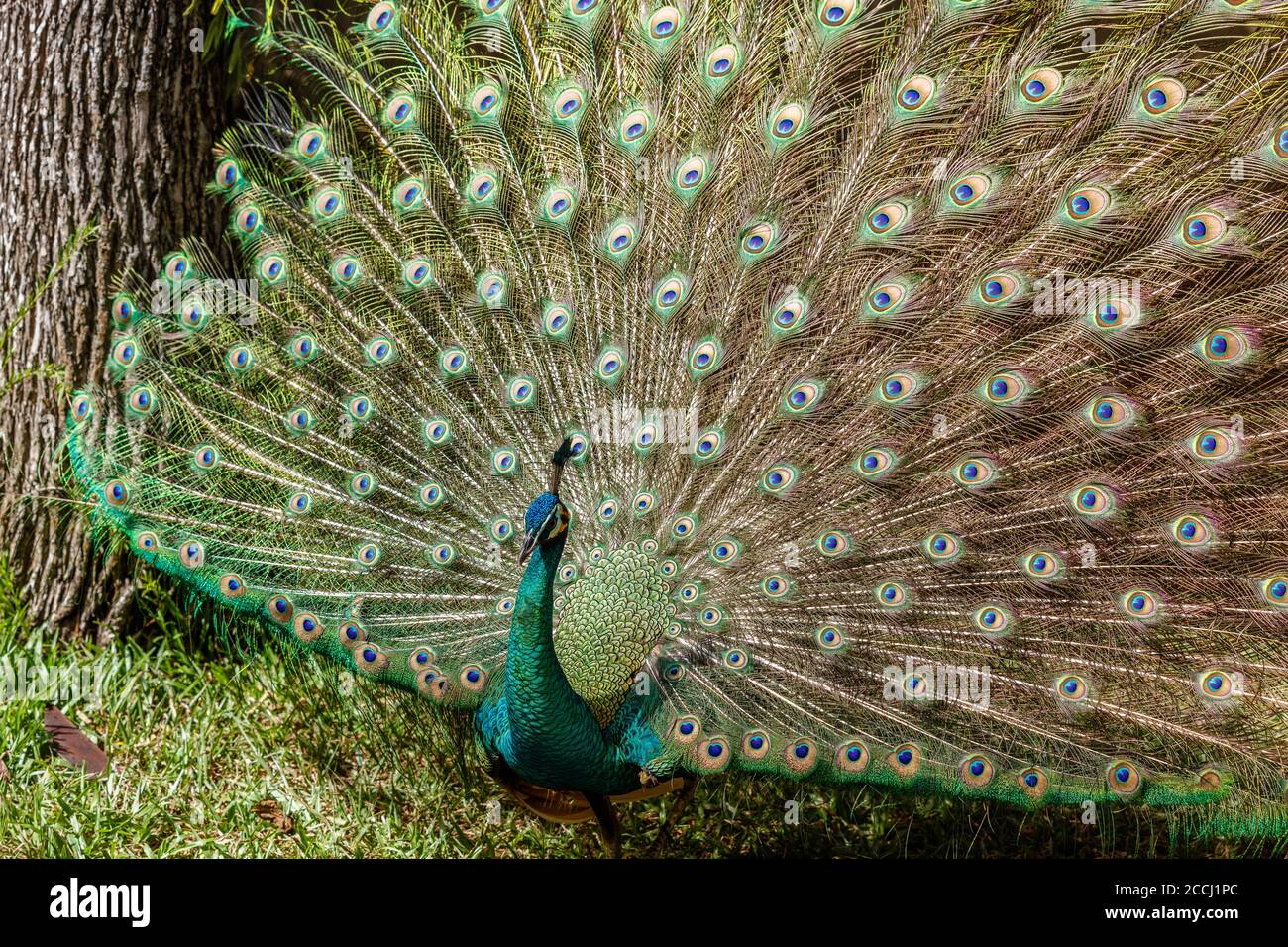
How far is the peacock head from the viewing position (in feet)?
8.29

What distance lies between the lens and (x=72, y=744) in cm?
361

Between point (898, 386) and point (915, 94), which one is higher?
point (915, 94)

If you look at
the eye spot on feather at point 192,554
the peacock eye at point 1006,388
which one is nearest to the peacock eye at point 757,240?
the peacock eye at point 1006,388

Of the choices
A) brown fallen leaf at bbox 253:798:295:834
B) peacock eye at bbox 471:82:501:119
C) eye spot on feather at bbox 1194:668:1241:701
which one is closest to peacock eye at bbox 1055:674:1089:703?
eye spot on feather at bbox 1194:668:1241:701

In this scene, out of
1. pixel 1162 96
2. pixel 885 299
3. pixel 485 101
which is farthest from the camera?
pixel 485 101

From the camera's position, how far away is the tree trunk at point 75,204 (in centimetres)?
377

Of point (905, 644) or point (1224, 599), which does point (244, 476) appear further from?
point (1224, 599)

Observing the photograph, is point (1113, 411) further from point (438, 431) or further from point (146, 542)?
point (146, 542)

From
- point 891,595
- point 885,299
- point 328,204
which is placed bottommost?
point 891,595

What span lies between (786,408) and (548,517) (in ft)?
2.56

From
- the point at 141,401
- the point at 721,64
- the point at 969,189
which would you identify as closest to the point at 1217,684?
the point at 969,189

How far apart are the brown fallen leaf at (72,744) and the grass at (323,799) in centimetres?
4

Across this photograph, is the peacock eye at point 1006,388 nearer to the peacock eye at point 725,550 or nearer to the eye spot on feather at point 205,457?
the peacock eye at point 725,550

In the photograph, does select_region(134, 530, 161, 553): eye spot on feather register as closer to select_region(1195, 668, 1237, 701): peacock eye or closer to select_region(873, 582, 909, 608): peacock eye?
select_region(873, 582, 909, 608): peacock eye
